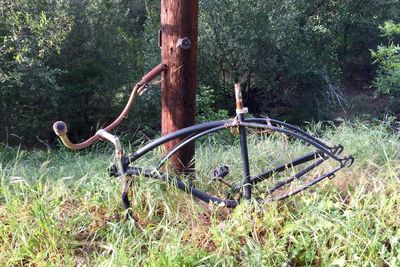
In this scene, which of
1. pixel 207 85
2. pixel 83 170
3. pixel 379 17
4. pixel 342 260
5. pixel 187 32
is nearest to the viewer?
pixel 342 260

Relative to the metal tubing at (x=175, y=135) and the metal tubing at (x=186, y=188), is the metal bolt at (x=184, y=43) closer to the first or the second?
the metal tubing at (x=175, y=135)

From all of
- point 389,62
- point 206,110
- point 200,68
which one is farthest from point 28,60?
point 389,62

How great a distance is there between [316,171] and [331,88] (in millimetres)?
6134

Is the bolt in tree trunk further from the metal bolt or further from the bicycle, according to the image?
the bicycle

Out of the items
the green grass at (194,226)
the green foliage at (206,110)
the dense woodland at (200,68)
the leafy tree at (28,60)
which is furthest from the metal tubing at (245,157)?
the green foliage at (206,110)

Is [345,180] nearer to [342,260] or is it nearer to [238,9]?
[342,260]

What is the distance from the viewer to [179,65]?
304 cm

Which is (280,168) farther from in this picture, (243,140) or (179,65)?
(179,65)

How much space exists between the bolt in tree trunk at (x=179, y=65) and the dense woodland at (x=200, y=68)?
363 centimetres

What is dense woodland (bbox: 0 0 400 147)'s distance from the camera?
7199 mm

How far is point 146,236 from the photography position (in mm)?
2496

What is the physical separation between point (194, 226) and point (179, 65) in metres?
1.12

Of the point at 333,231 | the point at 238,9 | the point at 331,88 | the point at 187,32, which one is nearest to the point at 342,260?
the point at 333,231

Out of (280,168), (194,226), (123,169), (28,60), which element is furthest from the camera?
(28,60)
